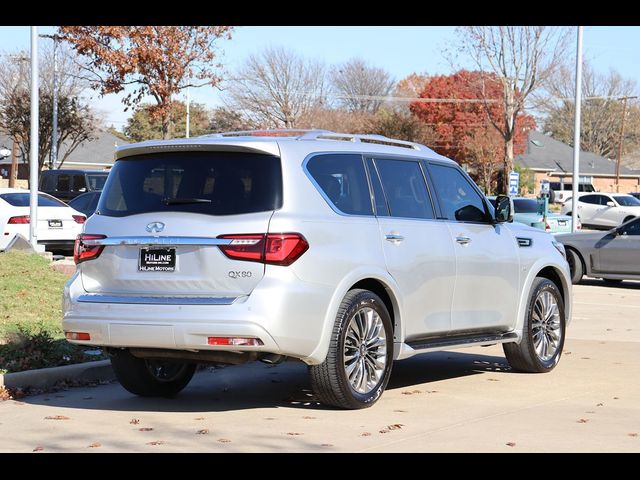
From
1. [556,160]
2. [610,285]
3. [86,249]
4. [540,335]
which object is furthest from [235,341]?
[556,160]

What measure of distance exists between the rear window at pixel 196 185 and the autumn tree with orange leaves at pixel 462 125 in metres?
53.6

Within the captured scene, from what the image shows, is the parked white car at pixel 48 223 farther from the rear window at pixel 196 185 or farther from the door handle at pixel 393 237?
the door handle at pixel 393 237

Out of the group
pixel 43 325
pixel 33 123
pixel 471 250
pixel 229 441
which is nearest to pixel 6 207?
pixel 33 123

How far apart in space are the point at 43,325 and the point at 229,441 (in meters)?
5.49

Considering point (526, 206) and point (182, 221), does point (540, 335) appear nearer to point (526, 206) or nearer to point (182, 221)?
point (182, 221)

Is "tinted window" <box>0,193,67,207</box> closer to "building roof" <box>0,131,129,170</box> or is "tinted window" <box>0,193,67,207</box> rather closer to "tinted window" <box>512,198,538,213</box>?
"tinted window" <box>512,198,538,213</box>

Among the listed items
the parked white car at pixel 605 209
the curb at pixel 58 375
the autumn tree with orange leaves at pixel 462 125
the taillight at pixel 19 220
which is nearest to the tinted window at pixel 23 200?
the taillight at pixel 19 220

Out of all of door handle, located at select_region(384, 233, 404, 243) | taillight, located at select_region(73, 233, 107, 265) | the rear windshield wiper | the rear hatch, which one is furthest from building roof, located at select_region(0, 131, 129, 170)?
the rear windshield wiper

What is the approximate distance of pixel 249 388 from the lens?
9992 mm

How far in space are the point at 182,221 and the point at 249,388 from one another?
7.63 ft

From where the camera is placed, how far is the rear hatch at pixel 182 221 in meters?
8.02

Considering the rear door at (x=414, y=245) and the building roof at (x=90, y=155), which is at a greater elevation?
the building roof at (x=90, y=155)

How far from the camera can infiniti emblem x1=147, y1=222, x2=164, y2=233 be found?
8.24 metres
